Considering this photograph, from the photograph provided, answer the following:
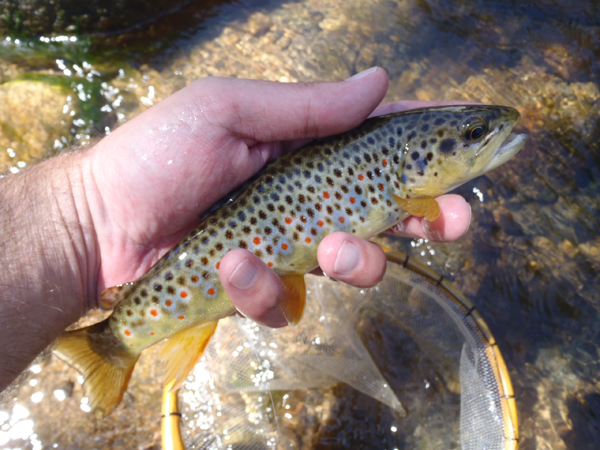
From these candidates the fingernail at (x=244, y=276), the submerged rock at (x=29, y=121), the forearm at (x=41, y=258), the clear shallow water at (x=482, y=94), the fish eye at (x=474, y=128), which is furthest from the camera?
the submerged rock at (x=29, y=121)

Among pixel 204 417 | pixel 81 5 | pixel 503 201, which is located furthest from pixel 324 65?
pixel 204 417

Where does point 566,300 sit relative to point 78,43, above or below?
below

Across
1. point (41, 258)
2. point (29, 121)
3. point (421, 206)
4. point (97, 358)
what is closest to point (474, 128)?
point (421, 206)

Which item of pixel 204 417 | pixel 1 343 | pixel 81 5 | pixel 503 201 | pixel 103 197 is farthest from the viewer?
pixel 81 5

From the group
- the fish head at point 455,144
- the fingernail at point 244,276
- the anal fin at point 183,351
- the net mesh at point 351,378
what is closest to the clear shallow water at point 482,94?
the net mesh at point 351,378

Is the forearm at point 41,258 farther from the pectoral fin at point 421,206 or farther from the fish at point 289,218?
the pectoral fin at point 421,206

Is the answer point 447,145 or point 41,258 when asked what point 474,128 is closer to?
point 447,145

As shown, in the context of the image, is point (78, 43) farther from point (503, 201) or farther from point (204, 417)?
point (503, 201)

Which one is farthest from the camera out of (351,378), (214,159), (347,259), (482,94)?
(482,94)
